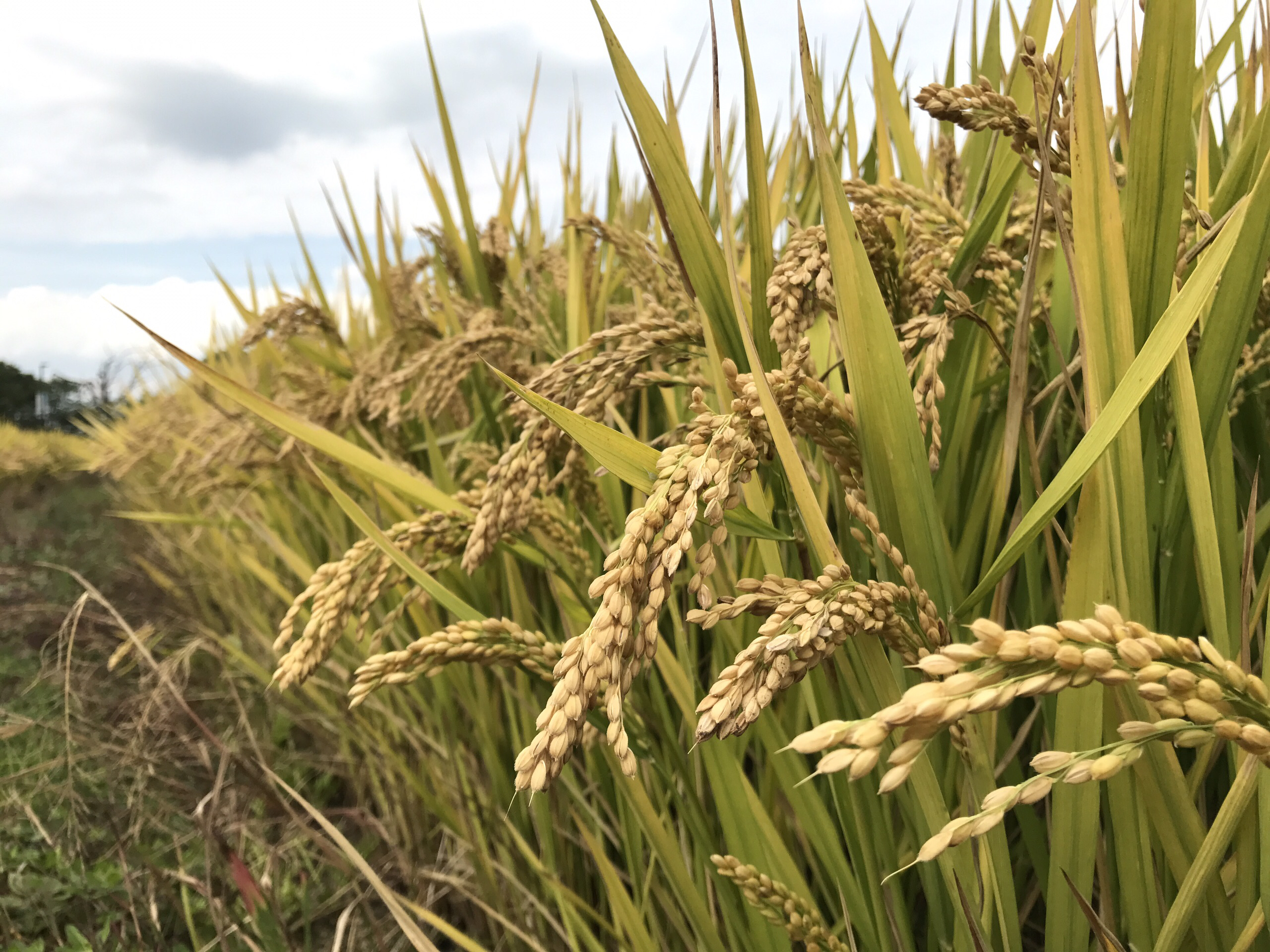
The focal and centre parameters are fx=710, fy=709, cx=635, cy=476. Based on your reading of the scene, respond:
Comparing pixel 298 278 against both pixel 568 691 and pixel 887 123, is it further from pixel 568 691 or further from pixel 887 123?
pixel 568 691

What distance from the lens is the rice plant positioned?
1.39 ft

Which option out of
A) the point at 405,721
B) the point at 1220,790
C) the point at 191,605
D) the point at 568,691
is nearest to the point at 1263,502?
the point at 1220,790

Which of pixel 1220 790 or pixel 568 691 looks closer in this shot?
pixel 568 691

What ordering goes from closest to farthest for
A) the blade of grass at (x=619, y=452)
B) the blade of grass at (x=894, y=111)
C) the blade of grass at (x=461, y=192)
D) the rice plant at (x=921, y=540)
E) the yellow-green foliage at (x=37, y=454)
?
the rice plant at (x=921, y=540) < the blade of grass at (x=619, y=452) < the blade of grass at (x=894, y=111) < the blade of grass at (x=461, y=192) < the yellow-green foliage at (x=37, y=454)

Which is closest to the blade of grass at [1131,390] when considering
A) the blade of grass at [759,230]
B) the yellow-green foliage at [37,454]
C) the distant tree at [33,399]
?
the blade of grass at [759,230]

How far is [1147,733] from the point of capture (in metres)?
0.36

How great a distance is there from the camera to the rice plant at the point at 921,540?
42cm

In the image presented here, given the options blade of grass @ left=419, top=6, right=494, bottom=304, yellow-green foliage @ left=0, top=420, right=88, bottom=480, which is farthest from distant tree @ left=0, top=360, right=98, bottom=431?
blade of grass @ left=419, top=6, right=494, bottom=304

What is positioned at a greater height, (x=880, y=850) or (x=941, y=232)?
(x=941, y=232)

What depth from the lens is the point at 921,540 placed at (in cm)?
60

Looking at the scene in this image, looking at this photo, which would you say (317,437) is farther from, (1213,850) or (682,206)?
(1213,850)

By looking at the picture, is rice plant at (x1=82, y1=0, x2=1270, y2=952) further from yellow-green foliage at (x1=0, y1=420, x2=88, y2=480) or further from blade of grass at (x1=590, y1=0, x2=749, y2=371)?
yellow-green foliage at (x1=0, y1=420, x2=88, y2=480)

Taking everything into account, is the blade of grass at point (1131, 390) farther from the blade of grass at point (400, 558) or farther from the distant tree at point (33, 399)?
the distant tree at point (33, 399)

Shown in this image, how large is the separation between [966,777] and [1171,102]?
0.62 m
